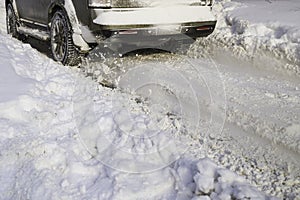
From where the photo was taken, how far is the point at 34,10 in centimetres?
680

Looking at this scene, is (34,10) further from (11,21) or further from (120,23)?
(120,23)

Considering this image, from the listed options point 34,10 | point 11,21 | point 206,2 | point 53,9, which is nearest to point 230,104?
point 206,2

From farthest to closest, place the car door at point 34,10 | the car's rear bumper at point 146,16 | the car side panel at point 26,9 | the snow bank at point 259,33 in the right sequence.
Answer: the car side panel at point 26,9
the car door at point 34,10
the snow bank at point 259,33
the car's rear bumper at point 146,16

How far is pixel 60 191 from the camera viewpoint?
2.75 m

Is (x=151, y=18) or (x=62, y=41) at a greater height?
(x=151, y=18)

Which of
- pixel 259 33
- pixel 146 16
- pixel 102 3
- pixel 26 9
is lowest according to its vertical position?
pixel 259 33

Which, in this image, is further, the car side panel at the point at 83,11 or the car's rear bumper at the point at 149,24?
the car side panel at the point at 83,11

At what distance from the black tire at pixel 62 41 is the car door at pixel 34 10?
442mm

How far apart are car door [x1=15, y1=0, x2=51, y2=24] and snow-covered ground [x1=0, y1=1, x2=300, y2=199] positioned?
0.99m

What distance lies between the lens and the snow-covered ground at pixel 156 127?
2.76 metres

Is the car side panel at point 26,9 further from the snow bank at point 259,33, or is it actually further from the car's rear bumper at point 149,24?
the snow bank at point 259,33

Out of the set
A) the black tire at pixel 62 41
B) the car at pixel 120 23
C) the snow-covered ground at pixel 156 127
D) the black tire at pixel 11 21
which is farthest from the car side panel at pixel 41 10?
the black tire at pixel 11 21

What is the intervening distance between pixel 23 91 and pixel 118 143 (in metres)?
1.59

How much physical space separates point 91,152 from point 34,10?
14.6ft
